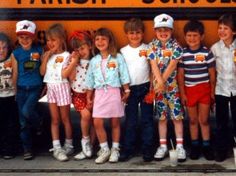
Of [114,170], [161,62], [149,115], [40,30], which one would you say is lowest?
[114,170]

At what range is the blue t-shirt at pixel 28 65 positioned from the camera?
473 cm

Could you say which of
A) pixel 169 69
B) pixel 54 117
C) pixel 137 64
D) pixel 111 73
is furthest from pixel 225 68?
pixel 54 117

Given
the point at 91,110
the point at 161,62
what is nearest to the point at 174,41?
the point at 161,62

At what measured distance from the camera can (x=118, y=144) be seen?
15.6ft

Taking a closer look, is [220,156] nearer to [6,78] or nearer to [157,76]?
[157,76]

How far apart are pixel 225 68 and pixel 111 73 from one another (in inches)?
38.6

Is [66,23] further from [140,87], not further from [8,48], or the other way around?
[140,87]

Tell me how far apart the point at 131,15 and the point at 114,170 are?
137 centimetres

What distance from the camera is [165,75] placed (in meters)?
4.57

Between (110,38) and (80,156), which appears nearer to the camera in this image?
(110,38)

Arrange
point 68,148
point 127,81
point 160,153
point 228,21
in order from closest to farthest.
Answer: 1. point 228,21
2. point 127,81
3. point 160,153
4. point 68,148

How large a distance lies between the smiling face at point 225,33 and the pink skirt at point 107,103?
1.00 m

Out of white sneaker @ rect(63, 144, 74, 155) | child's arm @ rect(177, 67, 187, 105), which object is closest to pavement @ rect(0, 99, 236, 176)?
white sneaker @ rect(63, 144, 74, 155)

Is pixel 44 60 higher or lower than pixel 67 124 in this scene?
higher
